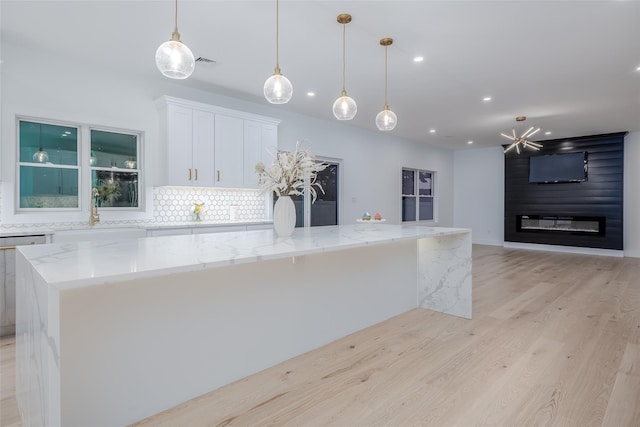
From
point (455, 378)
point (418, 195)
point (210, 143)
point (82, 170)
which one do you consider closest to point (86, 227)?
point (82, 170)

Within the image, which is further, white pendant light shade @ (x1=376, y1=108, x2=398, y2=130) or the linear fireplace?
the linear fireplace

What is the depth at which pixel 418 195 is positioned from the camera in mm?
9234

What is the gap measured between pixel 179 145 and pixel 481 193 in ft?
27.8

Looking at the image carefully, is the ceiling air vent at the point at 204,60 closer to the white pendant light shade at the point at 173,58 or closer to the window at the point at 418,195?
the white pendant light shade at the point at 173,58

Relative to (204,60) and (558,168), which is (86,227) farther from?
(558,168)

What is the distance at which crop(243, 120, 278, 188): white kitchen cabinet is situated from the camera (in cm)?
512

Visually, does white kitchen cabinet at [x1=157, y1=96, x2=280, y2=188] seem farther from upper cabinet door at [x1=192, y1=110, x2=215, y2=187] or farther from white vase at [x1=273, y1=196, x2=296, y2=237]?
white vase at [x1=273, y1=196, x2=296, y2=237]

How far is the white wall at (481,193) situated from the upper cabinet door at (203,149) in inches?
312

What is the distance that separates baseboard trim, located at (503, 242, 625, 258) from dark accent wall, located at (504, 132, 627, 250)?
13 cm

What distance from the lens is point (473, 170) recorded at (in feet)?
33.3

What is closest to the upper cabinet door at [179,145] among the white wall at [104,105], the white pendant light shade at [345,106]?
the white wall at [104,105]

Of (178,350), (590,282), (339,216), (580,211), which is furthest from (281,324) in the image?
(580,211)

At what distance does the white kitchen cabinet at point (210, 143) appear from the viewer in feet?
14.4

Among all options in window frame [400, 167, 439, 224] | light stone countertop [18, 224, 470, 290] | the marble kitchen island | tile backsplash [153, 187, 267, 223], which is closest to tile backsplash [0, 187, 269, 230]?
tile backsplash [153, 187, 267, 223]
